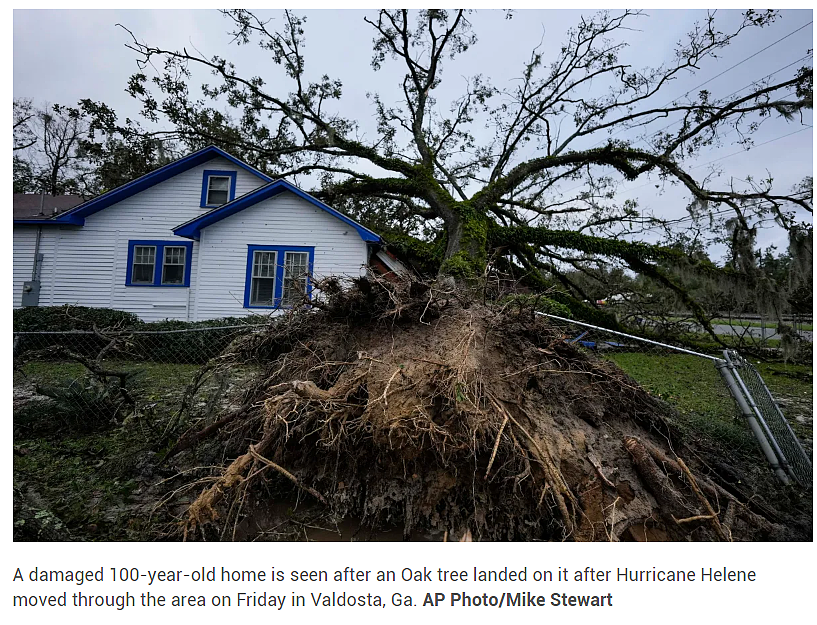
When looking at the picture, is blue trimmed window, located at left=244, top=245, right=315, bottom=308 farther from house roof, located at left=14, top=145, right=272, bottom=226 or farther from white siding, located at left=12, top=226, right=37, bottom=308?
white siding, located at left=12, top=226, right=37, bottom=308

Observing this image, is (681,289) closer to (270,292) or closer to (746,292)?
(746,292)

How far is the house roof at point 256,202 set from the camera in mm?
11641

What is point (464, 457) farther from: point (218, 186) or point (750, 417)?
point (218, 186)

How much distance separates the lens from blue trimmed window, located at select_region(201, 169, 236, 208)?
1338 cm

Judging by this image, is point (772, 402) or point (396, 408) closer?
point (396, 408)

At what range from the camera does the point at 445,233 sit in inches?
518

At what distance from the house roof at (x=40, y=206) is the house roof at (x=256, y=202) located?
17.2ft

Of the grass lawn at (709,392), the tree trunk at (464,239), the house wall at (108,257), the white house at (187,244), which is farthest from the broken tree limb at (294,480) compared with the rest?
the house wall at (108,257)

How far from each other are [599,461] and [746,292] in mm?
10108

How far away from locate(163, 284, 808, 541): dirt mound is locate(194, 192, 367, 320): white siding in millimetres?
8476

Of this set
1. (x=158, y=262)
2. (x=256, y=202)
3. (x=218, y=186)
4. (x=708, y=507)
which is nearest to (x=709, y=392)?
(x=708, y=507)

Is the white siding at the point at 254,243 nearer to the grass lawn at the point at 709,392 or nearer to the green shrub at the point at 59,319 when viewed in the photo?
the green shrub at the point at 59,319
